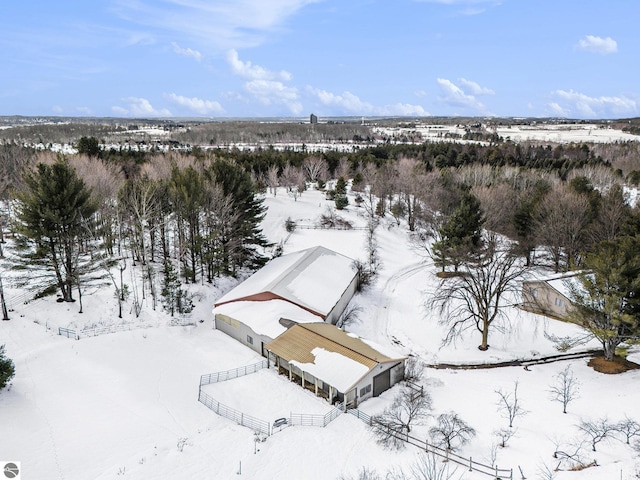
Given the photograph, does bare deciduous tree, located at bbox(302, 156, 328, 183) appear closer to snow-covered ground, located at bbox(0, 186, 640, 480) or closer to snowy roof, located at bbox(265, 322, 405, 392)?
snow-covered ground, located at bbox(0, 186, 640, 480)

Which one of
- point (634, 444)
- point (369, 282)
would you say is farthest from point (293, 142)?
point (634, 444)

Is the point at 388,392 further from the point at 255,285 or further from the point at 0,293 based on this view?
the point at 0,293

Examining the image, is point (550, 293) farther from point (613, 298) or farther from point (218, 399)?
point (218, 399)

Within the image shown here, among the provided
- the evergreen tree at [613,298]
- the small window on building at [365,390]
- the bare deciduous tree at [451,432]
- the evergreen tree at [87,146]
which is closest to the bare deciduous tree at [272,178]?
the evergreen tree at [87,146]

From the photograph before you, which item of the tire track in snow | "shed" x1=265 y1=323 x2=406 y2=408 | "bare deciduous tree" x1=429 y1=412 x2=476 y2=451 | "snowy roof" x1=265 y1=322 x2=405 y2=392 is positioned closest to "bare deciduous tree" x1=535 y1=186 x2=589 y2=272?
the tire track in snow

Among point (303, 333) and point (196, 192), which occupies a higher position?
point (196, 192)

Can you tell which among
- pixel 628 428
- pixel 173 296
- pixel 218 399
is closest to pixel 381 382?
pixel 218 399
